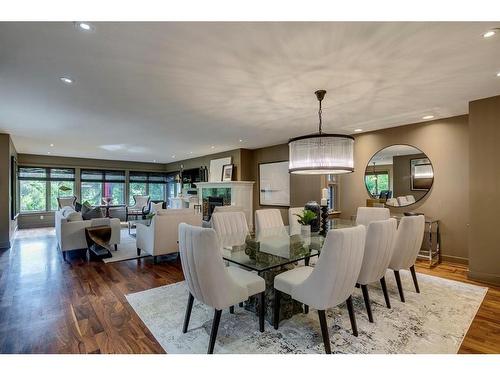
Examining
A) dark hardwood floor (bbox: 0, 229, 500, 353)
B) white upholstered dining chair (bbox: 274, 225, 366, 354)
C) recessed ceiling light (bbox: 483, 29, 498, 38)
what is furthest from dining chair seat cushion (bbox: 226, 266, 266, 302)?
recessed ceiling light (bbox: 483, 29, 498, 38)

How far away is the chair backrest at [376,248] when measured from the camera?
7.50 ft

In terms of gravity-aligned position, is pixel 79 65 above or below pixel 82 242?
above

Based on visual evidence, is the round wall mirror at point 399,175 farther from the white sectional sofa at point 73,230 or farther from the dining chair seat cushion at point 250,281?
the white sectional sofa at point 73,230

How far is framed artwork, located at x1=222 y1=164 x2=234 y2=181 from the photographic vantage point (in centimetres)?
777

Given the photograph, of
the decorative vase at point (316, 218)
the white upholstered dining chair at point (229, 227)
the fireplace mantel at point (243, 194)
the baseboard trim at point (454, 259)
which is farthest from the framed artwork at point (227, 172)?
the baseboard trim at point (454, 259)

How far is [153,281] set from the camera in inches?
137

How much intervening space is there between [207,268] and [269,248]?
0.95 m

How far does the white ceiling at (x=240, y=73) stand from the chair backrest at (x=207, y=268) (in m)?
1.55

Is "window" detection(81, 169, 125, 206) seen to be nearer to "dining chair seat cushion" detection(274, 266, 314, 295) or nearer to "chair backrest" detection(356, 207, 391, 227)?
"chair backrest" detection(356, 207, 391, 227)

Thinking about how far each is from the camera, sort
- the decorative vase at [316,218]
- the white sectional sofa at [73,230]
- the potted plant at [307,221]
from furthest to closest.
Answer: the white sectional sofa at [73,230] < the decorative vase at [316,218] < the potted plant at [307,221]

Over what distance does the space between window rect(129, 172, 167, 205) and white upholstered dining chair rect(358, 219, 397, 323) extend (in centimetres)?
1030
